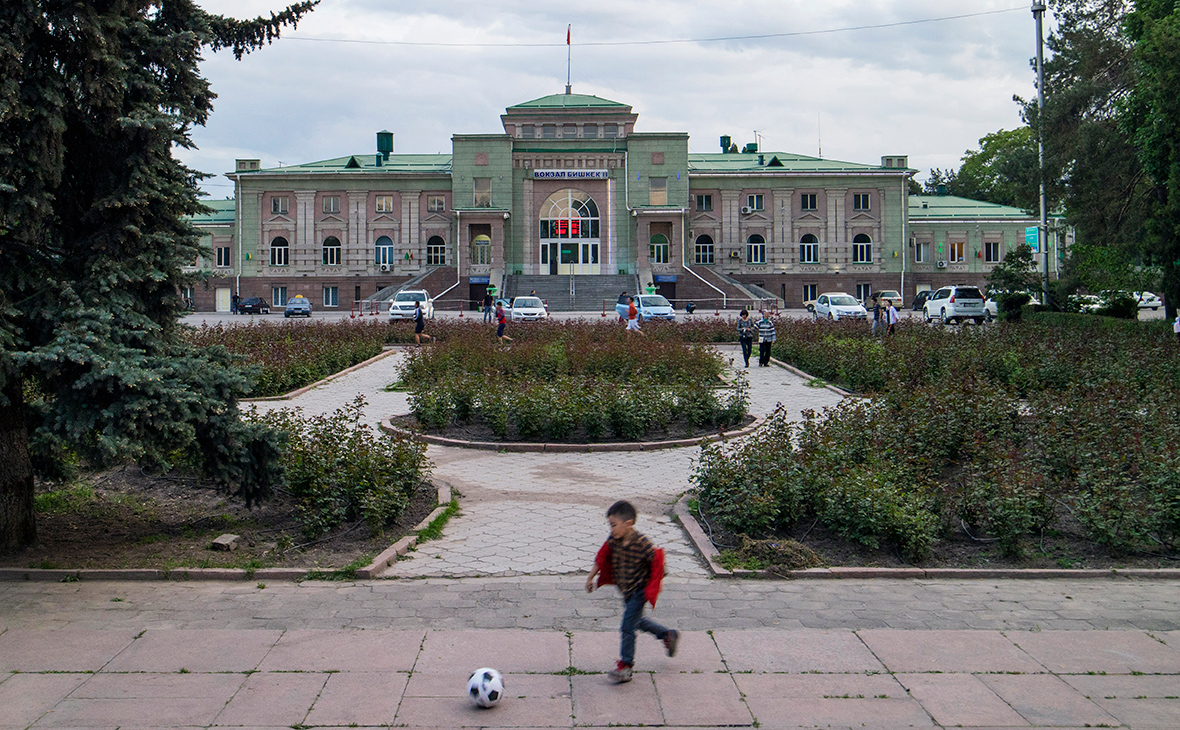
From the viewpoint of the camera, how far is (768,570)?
7949 mm

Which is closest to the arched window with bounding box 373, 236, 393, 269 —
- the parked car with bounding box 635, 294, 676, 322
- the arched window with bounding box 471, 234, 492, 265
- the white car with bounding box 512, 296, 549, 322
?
the arched window with bounding box 471, 234, 492, 265

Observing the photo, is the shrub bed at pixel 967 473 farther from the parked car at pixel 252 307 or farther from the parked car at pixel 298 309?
the parked car at pixel 252 307

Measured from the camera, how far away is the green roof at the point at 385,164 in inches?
2662

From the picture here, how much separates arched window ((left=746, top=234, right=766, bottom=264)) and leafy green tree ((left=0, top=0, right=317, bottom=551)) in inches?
2434

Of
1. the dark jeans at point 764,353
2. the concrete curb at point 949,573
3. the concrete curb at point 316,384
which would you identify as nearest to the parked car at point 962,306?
the dark jeans at point 764,353

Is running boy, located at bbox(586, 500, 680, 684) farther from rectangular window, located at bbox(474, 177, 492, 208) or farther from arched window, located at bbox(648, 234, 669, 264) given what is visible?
rectangular window, located at bbox(474, 177, 492, 208)

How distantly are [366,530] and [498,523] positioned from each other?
4.29 ft

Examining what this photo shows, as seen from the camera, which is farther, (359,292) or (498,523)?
(359,292)

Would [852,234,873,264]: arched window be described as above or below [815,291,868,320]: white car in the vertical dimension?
above

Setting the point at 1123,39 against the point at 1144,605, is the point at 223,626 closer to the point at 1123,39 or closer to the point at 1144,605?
the point at 1144,605

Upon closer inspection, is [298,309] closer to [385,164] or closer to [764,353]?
[385,164]

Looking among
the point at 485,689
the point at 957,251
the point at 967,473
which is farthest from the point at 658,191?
the point at 485,689

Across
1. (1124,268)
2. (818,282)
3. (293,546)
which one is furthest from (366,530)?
(818,282)

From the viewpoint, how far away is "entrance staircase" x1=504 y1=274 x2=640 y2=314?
58.9 m
